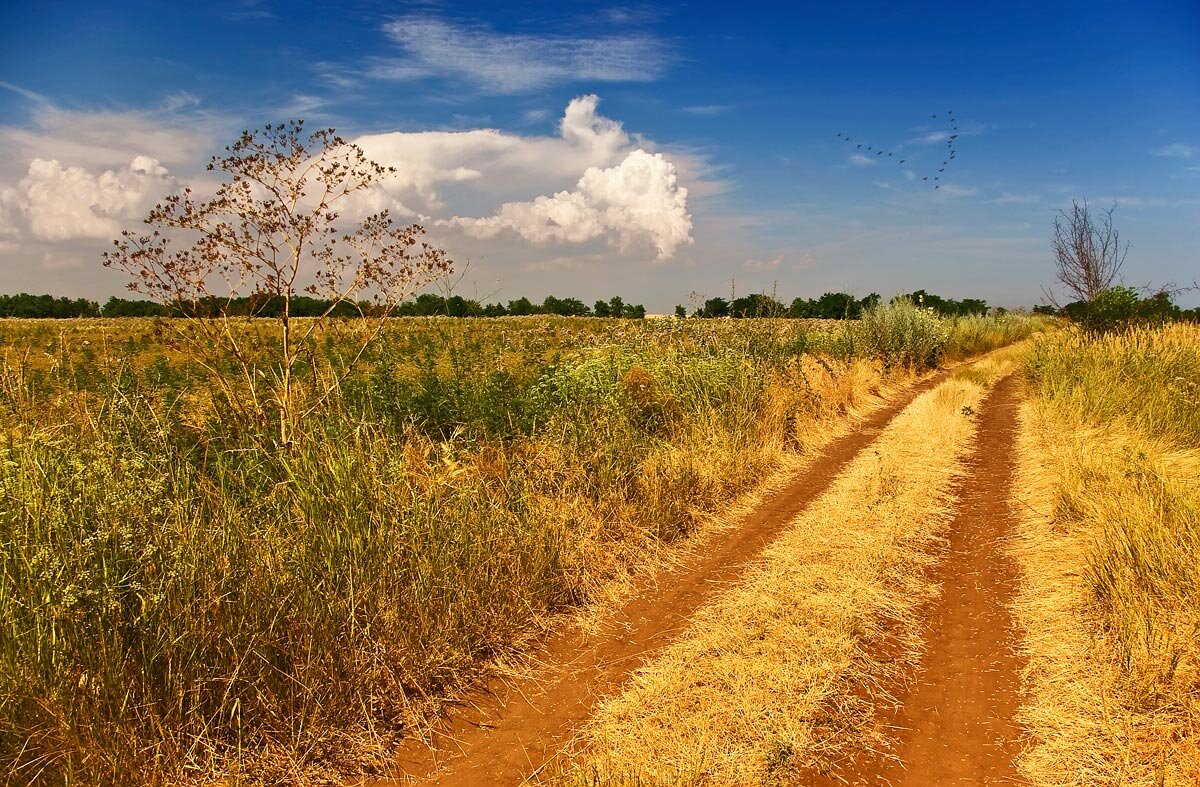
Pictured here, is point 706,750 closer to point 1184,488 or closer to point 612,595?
point 612,595

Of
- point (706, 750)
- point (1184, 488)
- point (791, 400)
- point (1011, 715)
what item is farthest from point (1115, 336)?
point (706, 750)

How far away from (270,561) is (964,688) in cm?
384

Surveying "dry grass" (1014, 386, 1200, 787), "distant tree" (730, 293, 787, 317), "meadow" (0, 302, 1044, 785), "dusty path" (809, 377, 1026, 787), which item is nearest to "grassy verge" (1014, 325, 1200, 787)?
"dry grass" (1014, 386, 1200, 787)

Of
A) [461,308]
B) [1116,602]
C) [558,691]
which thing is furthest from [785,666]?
[461,308]

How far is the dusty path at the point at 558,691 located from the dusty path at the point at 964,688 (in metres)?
1.30

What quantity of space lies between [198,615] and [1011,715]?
13.4 feet

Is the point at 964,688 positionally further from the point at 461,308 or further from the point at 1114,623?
the point at 461,308

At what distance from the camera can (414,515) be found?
4098 mm

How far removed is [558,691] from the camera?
3697mm

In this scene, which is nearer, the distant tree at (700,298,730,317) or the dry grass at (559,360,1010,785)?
the dry grass at (559,360,1010,785)

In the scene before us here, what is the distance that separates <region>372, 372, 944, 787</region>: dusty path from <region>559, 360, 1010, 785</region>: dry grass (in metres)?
0.17

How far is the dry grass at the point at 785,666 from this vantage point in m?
3.02

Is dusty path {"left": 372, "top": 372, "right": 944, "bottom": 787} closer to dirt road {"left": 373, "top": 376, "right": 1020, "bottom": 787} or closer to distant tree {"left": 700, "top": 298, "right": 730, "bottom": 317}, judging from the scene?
dirt road {"left": 373, "top": 376, "right": 1020, "bottom": 787}

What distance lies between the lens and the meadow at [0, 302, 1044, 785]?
8.75 feet
